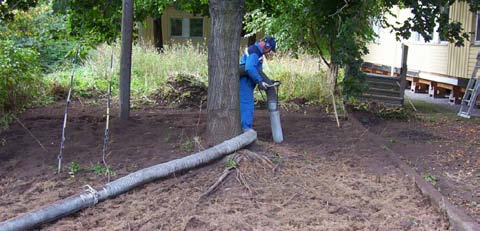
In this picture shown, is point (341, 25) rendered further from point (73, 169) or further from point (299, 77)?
point (73, 169)

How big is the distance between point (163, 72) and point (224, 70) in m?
7.76

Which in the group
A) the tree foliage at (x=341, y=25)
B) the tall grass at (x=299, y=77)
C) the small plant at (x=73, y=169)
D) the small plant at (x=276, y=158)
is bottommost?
the small plant at (x=73, y=169)

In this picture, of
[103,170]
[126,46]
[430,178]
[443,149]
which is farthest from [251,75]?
[443,149]

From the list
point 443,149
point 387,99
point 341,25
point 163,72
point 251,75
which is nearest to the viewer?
point 251,75

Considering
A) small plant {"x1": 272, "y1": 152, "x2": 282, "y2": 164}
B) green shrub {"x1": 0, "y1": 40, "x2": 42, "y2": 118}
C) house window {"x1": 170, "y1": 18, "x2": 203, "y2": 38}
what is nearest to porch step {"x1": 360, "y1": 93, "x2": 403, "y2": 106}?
small plant {"x1": 272, "y1": 152, "x2": 282, "y2": 164}

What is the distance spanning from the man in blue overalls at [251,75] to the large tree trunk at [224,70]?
2.97 ft

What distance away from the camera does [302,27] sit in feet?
38.5

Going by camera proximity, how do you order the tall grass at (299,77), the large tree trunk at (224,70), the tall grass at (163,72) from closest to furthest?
the large tree trunk at (224,70)
the tall grass at (299,77)
the tall grass at (163,72)

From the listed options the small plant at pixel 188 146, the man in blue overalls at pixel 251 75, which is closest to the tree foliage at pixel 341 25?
the man in blue overalls at pixel 251 75

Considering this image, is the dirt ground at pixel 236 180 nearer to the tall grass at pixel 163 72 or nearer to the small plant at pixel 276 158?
the small plant at pixel 276 158

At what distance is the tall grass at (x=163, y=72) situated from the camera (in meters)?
12.3

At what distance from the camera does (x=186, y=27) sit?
2952 cm

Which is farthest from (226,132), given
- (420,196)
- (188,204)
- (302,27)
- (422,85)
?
(422,85)

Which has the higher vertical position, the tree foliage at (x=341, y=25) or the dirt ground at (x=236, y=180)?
the tree foliage at (x=341, y=25)
